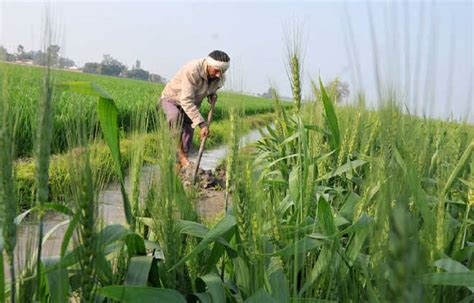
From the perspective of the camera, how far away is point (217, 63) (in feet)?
14.0

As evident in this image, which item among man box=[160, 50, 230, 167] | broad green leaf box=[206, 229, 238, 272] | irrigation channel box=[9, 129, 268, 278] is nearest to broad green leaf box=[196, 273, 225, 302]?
broad green leaf box=[206, 229, 238, 272]

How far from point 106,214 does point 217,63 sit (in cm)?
193

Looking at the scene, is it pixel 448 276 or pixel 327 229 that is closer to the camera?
pixel 448 276

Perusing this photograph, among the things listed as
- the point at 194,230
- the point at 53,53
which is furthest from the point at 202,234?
the point at 53,53

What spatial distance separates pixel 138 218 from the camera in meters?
1.07

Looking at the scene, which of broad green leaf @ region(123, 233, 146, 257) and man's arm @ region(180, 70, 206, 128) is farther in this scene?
man's arm @ region(180, 70, 206, 128)

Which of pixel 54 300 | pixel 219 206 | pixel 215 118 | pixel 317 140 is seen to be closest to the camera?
pixel 54 300

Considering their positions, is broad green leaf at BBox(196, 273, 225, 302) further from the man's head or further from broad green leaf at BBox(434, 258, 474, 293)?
the man's head

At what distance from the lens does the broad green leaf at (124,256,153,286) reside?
900 millimetres

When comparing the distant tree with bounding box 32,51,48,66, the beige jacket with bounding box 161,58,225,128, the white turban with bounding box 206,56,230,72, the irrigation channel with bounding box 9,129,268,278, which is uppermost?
the white turban with bounding box 206,56,230,72

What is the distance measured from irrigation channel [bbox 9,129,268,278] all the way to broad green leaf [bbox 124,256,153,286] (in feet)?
0.32

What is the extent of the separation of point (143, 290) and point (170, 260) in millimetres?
78

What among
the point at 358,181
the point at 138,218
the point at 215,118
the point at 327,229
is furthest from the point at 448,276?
the point at 215,118

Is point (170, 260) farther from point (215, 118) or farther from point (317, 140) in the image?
point (215, 118)
